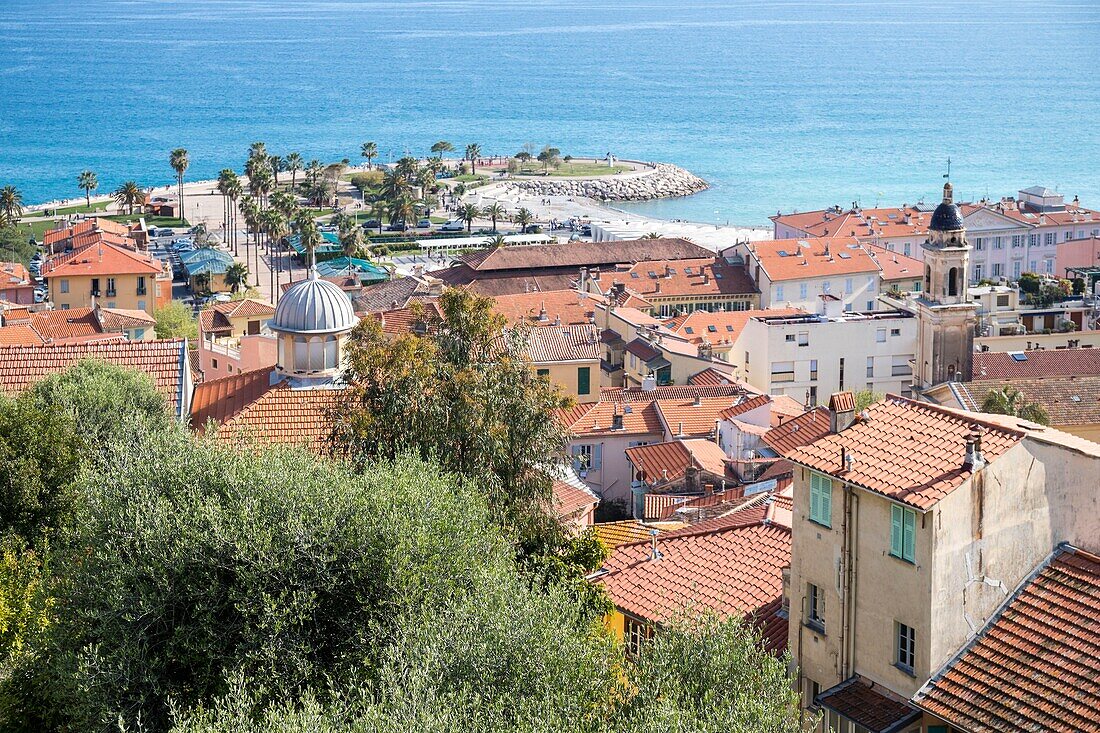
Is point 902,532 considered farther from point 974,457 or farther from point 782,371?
point 782,371

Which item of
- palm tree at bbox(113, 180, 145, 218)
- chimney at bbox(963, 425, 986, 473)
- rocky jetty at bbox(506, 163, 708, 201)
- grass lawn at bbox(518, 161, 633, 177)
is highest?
grass lawn at bbox(518, 161, 633, 177)

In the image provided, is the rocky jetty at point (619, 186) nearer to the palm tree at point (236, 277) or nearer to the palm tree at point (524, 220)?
the palm tree at point (524, 220)

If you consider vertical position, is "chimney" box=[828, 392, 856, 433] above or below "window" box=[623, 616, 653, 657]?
above

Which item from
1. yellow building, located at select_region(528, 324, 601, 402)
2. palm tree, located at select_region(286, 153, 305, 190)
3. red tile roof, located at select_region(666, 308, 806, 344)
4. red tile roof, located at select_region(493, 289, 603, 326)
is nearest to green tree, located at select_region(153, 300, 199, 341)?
Answer: red tile roof, located at select_region(493, 289, 603, 326)

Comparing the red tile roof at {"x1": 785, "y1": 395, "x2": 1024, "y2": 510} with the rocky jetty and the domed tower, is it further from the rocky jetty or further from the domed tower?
the rocky jetty

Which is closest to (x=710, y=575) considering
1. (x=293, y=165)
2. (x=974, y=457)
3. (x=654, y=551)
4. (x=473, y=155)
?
(x=654, y=551)

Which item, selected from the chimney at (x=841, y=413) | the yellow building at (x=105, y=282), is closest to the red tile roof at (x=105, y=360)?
the chimney at (x=841, y=413)
